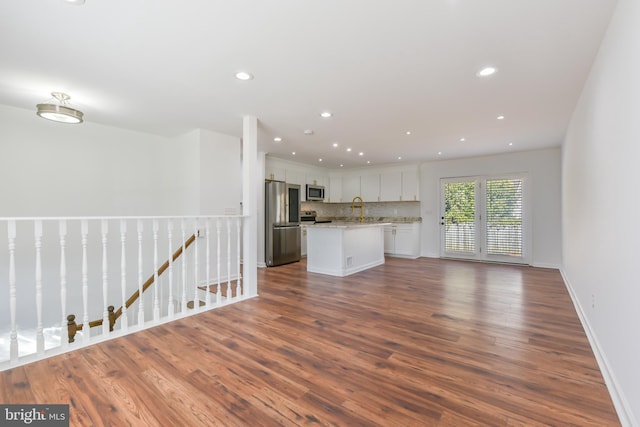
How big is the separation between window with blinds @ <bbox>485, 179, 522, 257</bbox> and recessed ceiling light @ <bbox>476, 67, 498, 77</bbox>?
171 inches

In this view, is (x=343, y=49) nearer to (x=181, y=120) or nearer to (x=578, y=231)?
(x=181, y=120)

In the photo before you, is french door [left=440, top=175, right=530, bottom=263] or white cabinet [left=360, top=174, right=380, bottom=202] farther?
white cabinet [left=360, top=174, right=380, bottom=202]

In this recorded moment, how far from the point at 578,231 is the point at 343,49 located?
3.22m

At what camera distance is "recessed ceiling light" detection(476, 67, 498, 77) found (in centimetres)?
255

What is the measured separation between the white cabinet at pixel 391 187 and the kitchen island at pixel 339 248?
189 centimetres

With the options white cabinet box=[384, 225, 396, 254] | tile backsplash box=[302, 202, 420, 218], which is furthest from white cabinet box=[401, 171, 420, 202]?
white cabinet box=[384, 225, 396, 254]

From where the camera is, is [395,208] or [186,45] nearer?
[186,45]

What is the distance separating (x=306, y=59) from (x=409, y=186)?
18.1 feet

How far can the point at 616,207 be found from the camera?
1.77 m

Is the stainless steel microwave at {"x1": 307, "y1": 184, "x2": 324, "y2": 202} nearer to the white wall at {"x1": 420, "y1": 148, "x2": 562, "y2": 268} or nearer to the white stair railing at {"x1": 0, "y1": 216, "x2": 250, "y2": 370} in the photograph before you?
the white stair railing at {"x1": 0, "y1": 216, "x2": 250, "y2": 370}

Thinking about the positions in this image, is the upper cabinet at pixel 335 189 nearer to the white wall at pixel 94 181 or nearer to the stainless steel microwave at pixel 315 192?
the stainless steel microwave at pixel 315 192

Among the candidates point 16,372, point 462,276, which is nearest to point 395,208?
point 462,276

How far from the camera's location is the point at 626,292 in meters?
1.60

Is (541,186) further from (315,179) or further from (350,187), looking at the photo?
(315,179)
